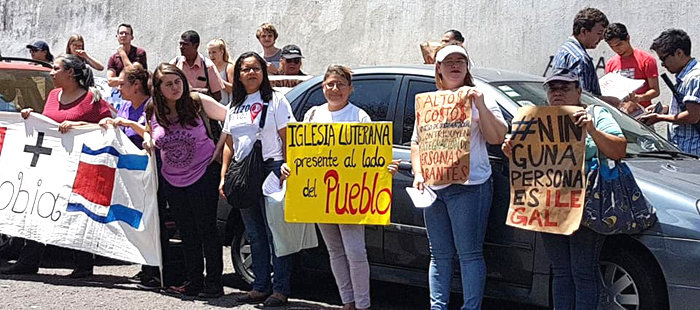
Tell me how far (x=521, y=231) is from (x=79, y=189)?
12.2ft

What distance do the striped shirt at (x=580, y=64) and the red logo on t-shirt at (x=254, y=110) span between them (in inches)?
91.7

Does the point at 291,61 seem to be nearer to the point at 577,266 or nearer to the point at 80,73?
the point at 80,73

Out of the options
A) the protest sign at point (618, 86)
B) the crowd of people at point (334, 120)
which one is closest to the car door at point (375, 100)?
the crowd of people at point (334, 120)

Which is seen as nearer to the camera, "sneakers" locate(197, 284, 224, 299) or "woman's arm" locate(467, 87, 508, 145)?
"woman's arm" locate(467, 87, 508, 145)

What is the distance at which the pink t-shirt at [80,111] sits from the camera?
27.7 ft

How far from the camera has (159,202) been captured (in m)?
8.09

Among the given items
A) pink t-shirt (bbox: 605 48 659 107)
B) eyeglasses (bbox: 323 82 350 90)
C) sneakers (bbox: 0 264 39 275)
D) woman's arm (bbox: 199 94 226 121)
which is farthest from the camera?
pink t-shirt (bbox: 605 48 659 107)

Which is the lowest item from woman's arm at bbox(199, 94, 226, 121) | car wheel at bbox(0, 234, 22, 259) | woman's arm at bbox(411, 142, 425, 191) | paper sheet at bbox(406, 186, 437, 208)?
car wheel at bbox(0, 234, 22, 259)

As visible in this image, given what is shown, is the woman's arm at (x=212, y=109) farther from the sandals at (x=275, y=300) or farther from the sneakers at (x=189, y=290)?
the sandals at (x=275, y=300)

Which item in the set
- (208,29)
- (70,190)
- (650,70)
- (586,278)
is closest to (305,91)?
(70,190)

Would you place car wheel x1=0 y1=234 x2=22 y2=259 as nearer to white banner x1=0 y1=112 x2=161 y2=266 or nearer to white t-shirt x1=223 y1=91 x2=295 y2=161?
white banner x1=0 y1=112 x2=161 y2=266

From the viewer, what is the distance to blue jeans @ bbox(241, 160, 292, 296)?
7.51 m

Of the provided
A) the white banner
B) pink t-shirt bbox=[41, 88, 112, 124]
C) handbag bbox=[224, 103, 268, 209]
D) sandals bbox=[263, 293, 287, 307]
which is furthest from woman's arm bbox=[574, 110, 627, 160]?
pink t-shirt bbox=[41, 88, 112, 124]

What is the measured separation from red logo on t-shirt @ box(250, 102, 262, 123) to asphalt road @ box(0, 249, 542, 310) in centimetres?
136
